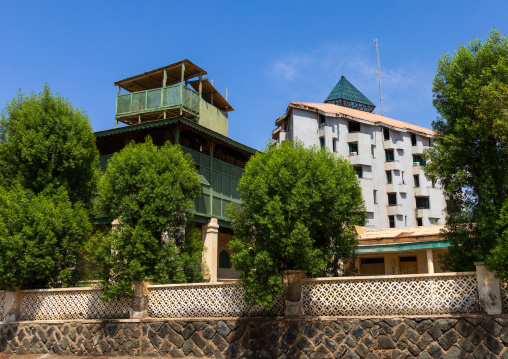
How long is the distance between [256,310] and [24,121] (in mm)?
10634

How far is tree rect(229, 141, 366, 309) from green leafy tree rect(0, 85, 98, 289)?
6.31 m

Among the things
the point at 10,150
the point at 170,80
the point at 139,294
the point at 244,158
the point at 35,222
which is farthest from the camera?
the point at 244,158

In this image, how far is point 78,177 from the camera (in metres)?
17.2

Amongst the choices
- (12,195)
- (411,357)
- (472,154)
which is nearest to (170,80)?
(12,195)

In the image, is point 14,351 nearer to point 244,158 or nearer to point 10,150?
point 10,150

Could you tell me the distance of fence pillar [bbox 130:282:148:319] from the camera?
13.7 m

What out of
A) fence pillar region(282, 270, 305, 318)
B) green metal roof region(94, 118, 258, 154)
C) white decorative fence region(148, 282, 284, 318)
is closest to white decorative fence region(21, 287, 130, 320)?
white decorative fence region(148, 282, 284, 318)

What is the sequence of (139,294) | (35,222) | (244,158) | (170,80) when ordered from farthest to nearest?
1. (244,158)
2. (170,80)
3. (35,222)
4. (139,294)

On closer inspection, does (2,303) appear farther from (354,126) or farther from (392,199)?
(392,199)

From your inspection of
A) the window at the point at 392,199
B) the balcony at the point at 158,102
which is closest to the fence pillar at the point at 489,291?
the balcony at the point at 158,102

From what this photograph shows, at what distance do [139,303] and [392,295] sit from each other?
7277mm

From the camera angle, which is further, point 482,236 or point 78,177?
point 78,177

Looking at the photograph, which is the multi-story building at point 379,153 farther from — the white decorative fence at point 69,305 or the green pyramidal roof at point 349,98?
the white decorative fence at point 69,305

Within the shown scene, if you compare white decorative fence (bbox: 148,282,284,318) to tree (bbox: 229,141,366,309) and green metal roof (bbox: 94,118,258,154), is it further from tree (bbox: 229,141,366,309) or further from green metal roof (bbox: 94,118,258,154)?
green metal roof (bbox: 94,118,258,154)
